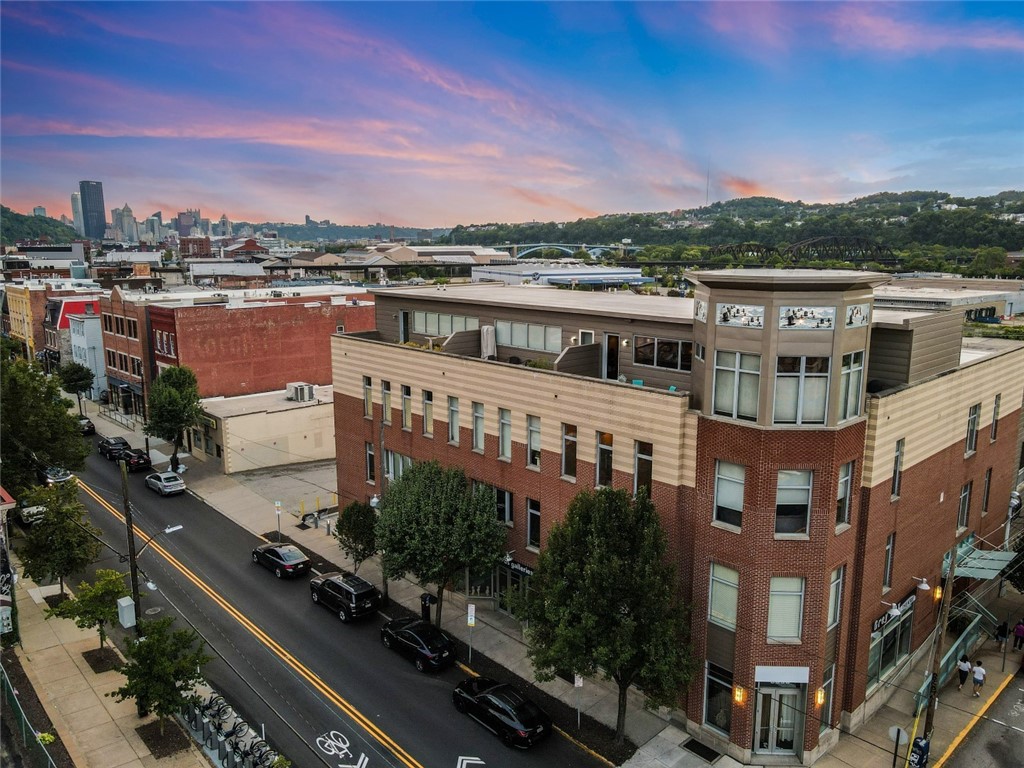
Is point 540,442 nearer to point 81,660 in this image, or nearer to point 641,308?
point 641,308

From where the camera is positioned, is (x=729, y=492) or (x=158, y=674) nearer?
(x=729, y=492)

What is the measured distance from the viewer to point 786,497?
20.7 meters

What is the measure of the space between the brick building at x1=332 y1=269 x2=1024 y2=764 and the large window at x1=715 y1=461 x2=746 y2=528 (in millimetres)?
65

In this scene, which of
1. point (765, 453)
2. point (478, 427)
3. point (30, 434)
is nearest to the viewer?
point (765, 453)

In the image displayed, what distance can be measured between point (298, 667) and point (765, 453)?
62.4 ft

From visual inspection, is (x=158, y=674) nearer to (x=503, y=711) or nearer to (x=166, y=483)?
(x=503, y=711)

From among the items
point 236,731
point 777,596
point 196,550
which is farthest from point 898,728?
point 196,550

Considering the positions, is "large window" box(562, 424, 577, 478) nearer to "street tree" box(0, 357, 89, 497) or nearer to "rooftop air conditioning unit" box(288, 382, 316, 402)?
"street tree" box(0, 357, 89, 497)

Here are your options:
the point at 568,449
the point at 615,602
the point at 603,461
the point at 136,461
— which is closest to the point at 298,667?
the point at 568,449

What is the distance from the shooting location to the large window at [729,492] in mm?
21172

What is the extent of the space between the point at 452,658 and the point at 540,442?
891 cm

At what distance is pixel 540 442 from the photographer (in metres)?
27.1

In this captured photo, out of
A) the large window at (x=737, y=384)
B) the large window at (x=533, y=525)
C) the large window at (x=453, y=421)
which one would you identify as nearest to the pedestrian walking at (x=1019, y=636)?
the large window at (x=737, y=384)

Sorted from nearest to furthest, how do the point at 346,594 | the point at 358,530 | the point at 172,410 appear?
the point at 346,594, the point at 358,530, the point at 172,410
